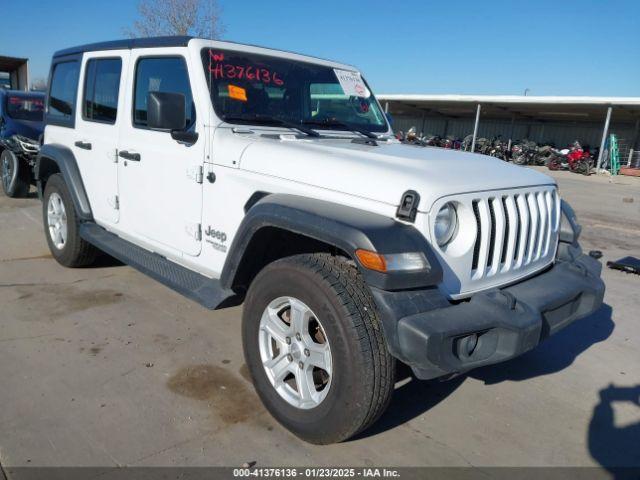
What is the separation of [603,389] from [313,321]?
2.13 metres

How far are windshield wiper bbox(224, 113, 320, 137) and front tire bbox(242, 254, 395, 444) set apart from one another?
1.16 m

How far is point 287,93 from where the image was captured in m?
3.74

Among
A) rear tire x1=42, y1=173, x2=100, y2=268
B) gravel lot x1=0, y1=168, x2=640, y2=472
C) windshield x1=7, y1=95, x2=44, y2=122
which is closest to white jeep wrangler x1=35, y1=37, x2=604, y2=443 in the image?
gravel lot x1=0, y1=168, x2=640, y2=472

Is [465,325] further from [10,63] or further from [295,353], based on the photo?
[10,63]

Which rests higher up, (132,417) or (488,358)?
(488,358)

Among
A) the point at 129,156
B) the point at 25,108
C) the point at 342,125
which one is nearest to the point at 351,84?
the point at 342,125

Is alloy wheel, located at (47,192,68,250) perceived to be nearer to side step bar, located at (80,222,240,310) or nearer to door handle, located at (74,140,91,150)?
side step bar, located at (80,222,240,310)

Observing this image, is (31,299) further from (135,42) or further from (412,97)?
(412,97)

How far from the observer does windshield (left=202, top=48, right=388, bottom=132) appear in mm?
3383

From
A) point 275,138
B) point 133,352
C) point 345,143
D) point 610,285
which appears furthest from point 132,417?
point 610,285

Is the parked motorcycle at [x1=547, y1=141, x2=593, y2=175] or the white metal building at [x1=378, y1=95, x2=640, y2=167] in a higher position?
the white metal building at [x1=378, y1=95, x2=640, y2=167]

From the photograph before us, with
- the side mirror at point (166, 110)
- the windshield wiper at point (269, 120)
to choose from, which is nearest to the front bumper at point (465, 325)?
the windshield wiper at point (269, 120)

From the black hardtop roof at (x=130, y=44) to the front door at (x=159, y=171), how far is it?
0.22ft

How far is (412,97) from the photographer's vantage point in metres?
27.7
